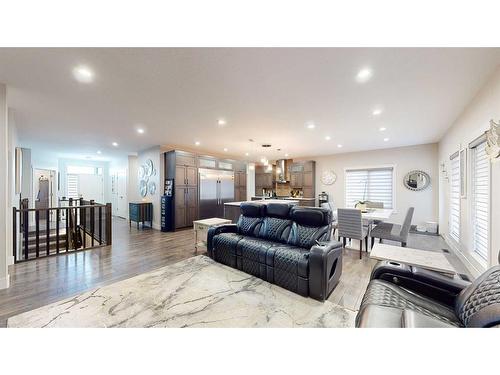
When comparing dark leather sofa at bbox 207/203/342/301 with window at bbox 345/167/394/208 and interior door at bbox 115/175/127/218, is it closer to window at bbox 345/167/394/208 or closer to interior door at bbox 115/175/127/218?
window at bbox 345/167/394/208

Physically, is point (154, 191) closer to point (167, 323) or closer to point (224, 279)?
point (224, 279)

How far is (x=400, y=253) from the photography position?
2014 mm

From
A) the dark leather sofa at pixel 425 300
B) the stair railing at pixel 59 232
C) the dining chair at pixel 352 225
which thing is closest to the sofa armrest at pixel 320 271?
the dark leather sofa at pixel 425 300

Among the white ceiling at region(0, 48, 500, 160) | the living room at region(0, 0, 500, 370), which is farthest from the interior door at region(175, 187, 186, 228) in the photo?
the white ceiling at region(0, 48, 500, 160)

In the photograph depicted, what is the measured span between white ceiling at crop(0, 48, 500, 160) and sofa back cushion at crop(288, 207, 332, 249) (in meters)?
1.59

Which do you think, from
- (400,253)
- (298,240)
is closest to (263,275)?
(298,240)

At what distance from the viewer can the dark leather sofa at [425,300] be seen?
1040mm

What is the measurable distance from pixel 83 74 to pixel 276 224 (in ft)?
9.93

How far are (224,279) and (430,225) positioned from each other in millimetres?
5998

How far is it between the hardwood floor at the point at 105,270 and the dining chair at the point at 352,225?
0.37 metres

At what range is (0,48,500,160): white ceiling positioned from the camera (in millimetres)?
1850

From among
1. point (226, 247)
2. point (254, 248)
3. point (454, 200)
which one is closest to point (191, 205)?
point (226, 247)

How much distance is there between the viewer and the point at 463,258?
336 cm

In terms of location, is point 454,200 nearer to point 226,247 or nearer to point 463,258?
point 463,258
